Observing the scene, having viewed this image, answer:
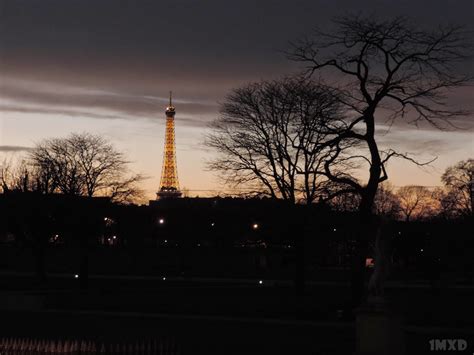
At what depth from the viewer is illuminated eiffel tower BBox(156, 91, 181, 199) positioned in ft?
569

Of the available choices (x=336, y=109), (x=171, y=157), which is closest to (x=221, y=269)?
(x=336, y=109)

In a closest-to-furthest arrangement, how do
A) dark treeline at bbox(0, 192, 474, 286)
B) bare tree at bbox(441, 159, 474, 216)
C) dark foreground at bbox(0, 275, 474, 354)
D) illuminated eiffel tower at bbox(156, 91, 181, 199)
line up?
dark foreground at bbox(0, 275, 474, 354) < dark treeline at bbox(0, 192, 474, 286) < bare tree at bbox(441, 159, 474, 216) < illuminated eiffel tower at bbox(156, 91, 181, 199)

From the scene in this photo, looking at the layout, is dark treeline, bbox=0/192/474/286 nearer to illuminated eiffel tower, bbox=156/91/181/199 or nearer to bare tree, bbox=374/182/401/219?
bare tree, bbox=374/182/401/219

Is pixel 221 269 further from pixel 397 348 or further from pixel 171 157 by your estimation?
pixel 171 157

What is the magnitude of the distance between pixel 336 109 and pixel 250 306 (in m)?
12.6

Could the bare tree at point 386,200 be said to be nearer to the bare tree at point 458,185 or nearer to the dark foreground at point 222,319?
the bare tree at point 458,185

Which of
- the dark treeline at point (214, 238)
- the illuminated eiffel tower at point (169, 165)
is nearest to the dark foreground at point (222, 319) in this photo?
the dark treeline at point (214, 238)

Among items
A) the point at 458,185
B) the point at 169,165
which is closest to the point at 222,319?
the point at 458,185

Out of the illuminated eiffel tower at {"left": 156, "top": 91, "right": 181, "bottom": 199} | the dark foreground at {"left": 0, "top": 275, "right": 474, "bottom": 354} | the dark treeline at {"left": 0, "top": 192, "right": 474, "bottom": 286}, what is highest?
the illuminated eiffel tower at {"left": 156, "top": 91, "right": 181, "bottom": 199}

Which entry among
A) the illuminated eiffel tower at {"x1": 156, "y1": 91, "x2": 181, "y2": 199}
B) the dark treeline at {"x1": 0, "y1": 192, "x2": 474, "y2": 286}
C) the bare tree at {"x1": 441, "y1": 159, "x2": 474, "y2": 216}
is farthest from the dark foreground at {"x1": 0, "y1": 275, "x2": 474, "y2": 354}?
the illuminated eiffel tower at {"x1": 156, "y1": 91, "x2": 181, "y2": 199}

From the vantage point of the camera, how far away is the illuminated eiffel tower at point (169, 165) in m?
174

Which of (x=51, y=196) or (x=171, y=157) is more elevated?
(x=171, y=157)

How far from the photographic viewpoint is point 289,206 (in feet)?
130

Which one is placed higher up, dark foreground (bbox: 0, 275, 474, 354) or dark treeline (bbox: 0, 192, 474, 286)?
dark treeline (bbox: 0, 192, 474, 286)
